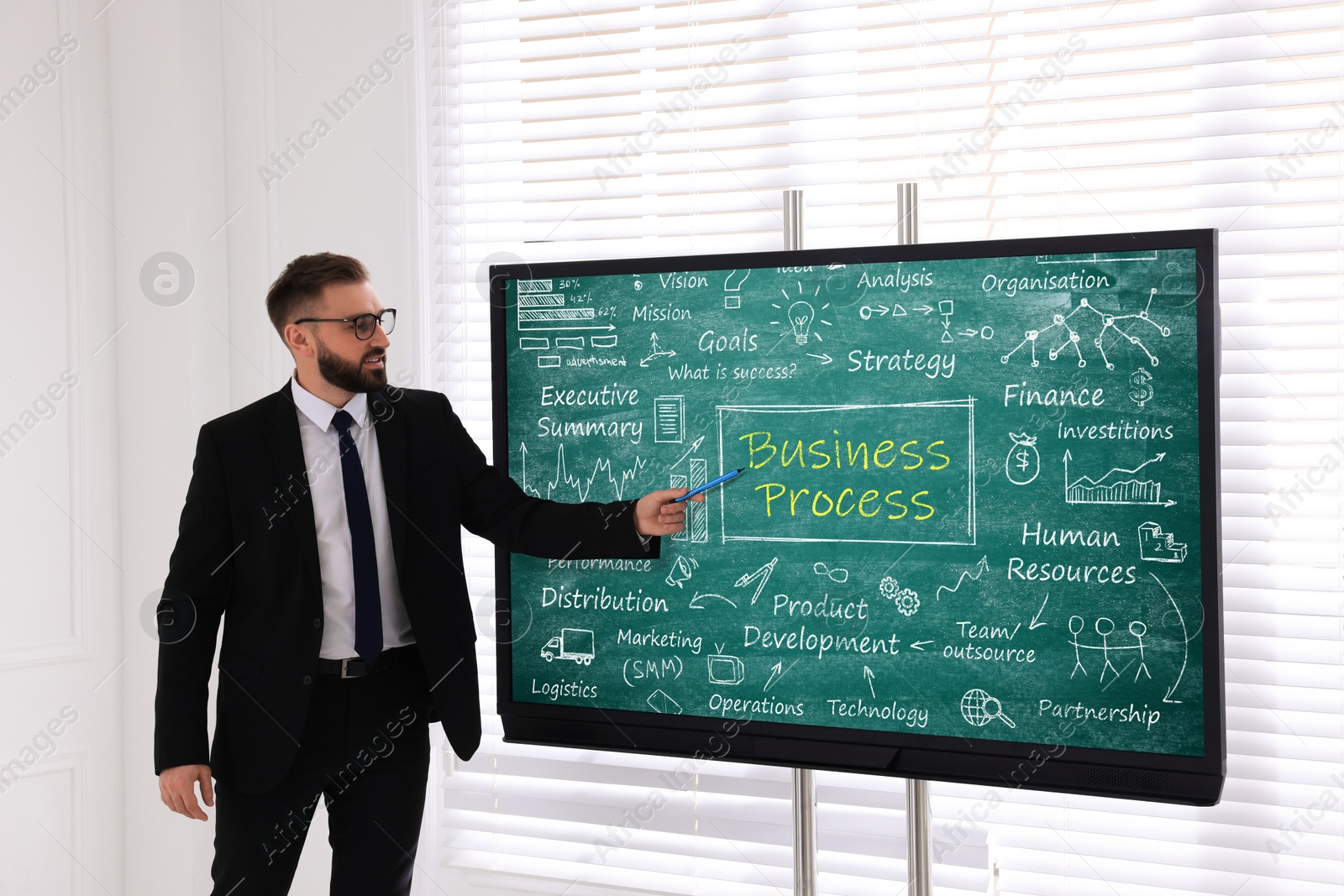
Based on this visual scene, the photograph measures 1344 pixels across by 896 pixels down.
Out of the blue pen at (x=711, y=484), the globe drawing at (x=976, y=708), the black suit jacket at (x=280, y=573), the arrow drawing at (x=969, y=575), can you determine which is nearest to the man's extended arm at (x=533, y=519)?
the black suit jacket at (x=280, y=573)

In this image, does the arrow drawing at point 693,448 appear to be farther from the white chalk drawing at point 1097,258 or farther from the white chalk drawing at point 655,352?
the white chalk drawing at point 1097,258

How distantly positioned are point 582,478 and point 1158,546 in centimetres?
120

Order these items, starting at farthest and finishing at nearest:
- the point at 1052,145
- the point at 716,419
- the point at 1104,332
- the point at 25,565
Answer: the point at 25,565 → the point at 1052,145 → the point at 716,419 → the point at 1104,332

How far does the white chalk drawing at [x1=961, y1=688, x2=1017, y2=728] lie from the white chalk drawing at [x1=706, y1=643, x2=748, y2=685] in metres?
0.46

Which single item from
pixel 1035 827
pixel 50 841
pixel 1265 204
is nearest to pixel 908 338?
pixel 1265 204

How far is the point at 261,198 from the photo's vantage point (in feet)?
9.57

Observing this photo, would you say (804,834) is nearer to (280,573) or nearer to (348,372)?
(280,573)

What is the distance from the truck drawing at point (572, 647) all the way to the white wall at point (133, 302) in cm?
108

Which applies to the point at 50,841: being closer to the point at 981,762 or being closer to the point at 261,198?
the point at 261,198

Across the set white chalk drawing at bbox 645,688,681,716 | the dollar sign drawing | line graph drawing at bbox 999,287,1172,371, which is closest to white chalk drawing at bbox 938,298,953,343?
line graph drawing at bbox 999,287,1172,371

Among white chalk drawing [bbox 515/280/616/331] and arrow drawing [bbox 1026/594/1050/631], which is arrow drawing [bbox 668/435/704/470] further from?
arrow drawing [bbox 1026/594/1050/631]

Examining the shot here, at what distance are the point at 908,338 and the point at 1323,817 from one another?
144cm

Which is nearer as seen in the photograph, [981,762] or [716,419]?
[981,762]

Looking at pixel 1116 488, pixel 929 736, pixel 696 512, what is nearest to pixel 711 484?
pixel 696 512
